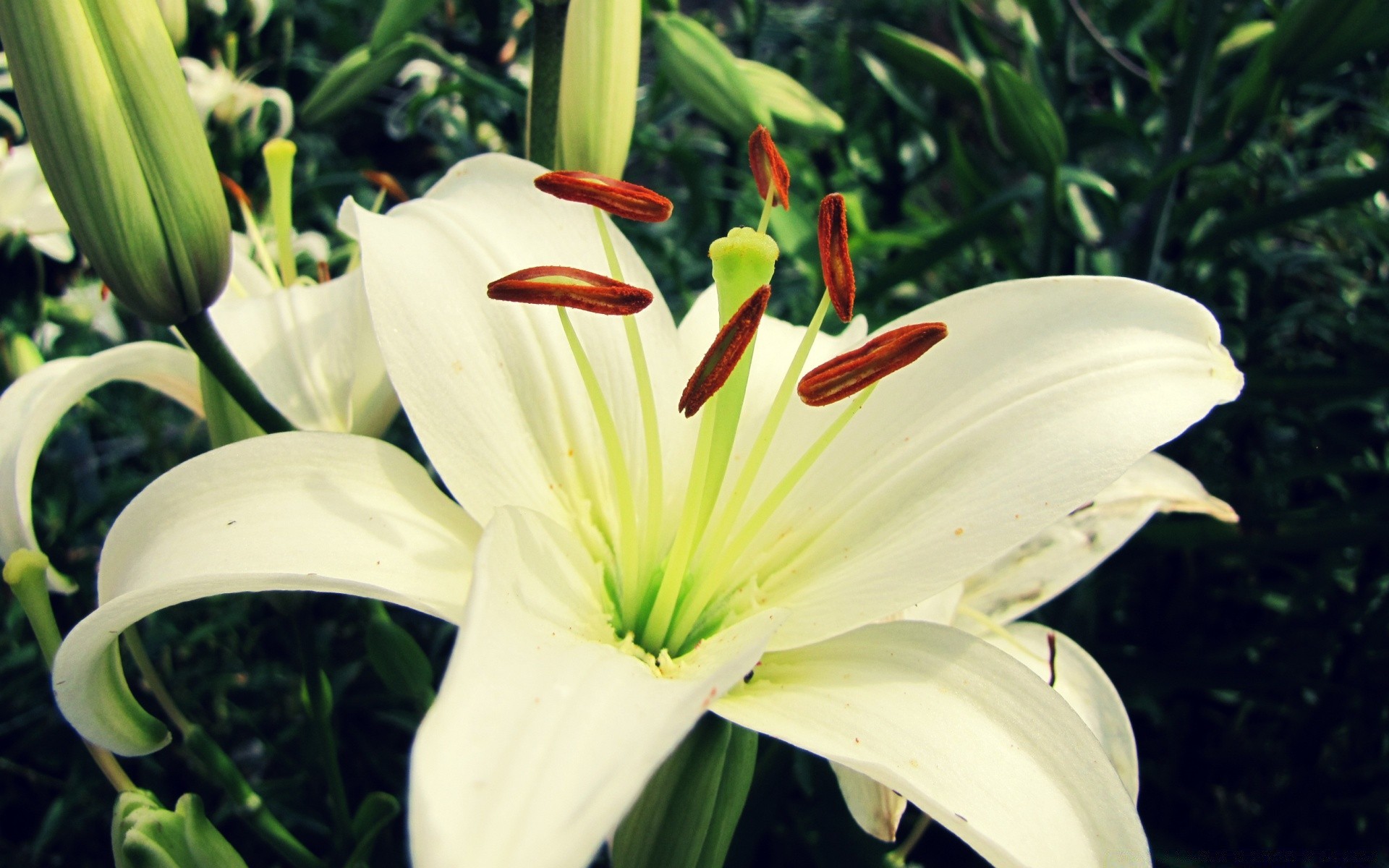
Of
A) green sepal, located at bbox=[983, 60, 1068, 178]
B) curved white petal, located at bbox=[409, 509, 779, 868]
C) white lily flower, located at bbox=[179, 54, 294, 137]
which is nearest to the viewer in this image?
curved white petal, located at bbox=[409, 509, 779, 868]

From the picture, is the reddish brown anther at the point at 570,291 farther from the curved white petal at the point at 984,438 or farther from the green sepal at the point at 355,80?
the green sepal at the point at 355,80

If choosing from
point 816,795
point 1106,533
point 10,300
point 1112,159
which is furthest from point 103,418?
point 1112,159

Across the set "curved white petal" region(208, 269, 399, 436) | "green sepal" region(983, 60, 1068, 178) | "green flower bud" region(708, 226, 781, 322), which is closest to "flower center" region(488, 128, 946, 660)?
"green flower bud" region(708, 226, 781, 322)

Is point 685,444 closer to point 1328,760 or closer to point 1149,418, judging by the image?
point 1149,418

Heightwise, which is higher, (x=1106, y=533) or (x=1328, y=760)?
(x=1106, y=533)

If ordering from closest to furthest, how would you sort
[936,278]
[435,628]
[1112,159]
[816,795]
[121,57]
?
1. [121,57]
2. [816,795]
3. [435,628]
4. [936,278]
5. [1112,159]

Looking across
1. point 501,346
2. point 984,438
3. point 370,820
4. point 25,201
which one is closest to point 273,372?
point 501,346

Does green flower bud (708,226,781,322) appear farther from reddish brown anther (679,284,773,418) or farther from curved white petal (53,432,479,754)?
curved white petal (53,432,479,754)
